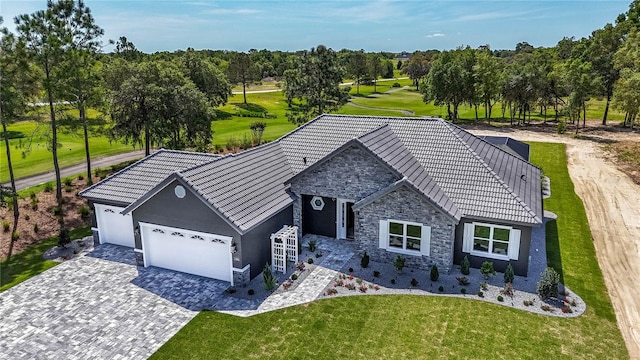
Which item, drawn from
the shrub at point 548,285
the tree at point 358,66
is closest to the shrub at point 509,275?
the shrub at point 548,285

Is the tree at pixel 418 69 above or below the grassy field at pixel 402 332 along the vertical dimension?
above

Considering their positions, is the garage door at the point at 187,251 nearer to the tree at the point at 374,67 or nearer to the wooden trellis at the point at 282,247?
the wooden trellis at the point at 282,247

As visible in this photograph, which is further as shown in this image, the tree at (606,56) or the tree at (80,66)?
the tree at (606,56)

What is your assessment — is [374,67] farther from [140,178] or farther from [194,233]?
[194,233]

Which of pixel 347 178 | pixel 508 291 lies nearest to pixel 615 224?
pixel 508 291

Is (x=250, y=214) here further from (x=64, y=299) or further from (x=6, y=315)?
(x=6, y=315)
